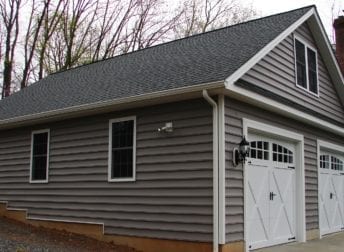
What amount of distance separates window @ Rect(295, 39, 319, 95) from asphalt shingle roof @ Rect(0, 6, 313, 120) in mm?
967

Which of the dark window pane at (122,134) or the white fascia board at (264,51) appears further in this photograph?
the dark window pane at (122,134)

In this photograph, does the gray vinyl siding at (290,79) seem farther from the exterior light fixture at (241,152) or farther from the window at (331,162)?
the exterior light fixture at (241,152)

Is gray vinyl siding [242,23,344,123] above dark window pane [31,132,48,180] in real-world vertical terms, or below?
above

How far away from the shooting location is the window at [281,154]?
11373 millimetres

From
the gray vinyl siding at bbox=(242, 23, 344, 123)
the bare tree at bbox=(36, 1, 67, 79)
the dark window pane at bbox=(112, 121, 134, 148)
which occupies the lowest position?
the dark window pane at bbox=(112, 121, 134, 148)

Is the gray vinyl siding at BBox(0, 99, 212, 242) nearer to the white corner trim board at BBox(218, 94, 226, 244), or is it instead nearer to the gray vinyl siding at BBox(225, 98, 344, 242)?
the white corner trim board at BBox(218, 94, 226, 244)

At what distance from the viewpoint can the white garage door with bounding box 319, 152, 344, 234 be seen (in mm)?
13508

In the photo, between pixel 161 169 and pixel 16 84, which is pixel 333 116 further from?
pixel 16 84

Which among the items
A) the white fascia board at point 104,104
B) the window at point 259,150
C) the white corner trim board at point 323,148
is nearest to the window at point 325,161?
the white corner trim board at point 323,148

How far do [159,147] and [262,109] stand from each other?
2.43 m

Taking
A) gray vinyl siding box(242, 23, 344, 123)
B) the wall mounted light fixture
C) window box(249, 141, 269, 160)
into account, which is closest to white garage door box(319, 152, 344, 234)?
gray vinyl siding box(242, 23, 344, 123)

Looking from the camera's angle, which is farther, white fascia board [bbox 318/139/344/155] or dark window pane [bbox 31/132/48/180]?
white fascia board [bbox 318/139/344/155]

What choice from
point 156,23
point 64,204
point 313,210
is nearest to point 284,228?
point 313,210

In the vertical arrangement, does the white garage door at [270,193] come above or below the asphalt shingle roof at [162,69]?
below
